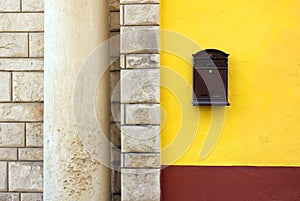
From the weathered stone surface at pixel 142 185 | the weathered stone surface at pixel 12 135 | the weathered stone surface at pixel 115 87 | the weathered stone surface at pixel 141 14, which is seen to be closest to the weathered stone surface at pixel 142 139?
the weathered stone surface at pixel 142 185

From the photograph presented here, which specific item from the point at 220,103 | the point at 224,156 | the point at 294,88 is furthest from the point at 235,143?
the point at 294,88

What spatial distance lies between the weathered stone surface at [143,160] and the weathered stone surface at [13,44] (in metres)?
1.67

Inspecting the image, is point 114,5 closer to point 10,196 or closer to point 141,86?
point 141,86

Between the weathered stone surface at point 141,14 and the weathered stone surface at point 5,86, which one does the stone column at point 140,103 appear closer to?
the weathered stone surface at point 141,14

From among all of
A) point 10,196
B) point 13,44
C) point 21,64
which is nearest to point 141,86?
point 21,64

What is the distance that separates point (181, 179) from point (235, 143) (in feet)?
2.09

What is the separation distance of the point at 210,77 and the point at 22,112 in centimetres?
208

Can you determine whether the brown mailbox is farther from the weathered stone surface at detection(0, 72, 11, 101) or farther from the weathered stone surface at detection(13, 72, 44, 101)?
the weathered stone surface at detection(0, 72, 11, 101)

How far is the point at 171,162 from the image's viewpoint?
155 inches

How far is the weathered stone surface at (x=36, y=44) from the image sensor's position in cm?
436

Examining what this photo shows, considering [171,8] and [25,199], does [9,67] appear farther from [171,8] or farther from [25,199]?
[171,8]

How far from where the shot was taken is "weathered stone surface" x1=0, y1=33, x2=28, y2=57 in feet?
14.3

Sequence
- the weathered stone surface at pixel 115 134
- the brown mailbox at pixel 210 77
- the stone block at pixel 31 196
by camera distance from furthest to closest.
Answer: the stone block at pixel 31 196 < the weathered stone surface at pixel 115 134 < the brown mailbox at pixel 210 77

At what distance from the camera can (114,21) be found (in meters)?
4.28
